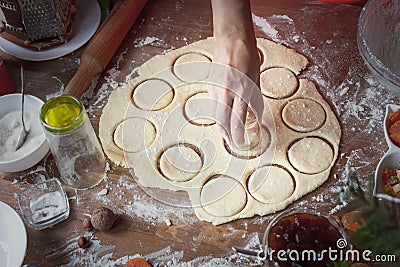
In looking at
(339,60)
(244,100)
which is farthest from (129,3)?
(339,60)

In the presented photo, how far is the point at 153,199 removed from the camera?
1.23m

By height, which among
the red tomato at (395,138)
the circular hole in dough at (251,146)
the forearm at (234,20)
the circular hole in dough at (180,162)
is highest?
the forearm at (234,20)

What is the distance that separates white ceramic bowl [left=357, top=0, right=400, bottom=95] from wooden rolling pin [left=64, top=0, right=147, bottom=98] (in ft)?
2.12

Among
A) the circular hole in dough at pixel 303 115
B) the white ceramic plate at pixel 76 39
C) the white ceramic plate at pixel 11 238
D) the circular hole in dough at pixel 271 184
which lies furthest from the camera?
the white ceramic plate at pixel 76 39

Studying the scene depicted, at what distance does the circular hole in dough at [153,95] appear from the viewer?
54.4 inches

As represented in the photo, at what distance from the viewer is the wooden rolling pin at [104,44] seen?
1385mm

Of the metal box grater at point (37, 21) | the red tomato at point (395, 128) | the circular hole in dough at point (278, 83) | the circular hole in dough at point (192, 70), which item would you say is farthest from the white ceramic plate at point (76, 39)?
the red tomato at point (395, 128)

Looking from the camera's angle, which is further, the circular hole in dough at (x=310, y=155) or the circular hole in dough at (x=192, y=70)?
A: the circular hole in dough at (x=192, y=70)

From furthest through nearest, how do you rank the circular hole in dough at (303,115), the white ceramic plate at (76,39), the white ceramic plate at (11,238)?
1. the white ceramic plate at (76,39)
2. the circular hole in dough at (303,115)
3. the white ceramic plate at (11,238)

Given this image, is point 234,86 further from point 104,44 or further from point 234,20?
point 104,44

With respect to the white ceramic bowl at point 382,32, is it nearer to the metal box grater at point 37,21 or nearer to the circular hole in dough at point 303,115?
the circular hole in dough at point 303,115

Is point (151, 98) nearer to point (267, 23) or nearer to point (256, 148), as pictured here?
point (256, 148)

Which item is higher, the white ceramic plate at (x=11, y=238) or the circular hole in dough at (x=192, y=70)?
the circular hole in dough at (x=192, y=70)

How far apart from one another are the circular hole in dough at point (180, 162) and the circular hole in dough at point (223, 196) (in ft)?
0.17
